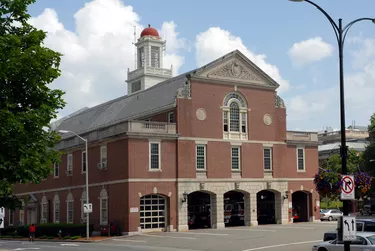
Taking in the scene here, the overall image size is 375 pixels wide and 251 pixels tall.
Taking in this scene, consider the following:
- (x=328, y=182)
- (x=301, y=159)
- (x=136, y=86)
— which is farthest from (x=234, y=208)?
(x=328, y=182)

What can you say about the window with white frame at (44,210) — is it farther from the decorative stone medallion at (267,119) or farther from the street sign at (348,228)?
the street sign at (348,228)

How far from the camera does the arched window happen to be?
57656mm

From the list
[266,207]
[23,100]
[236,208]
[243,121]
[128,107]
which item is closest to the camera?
[23,100]

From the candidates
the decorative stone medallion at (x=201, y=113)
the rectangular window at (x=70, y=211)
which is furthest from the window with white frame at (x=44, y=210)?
the decorative stone medallion at (x=201, y=113)

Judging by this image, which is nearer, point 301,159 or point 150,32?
point 301,159

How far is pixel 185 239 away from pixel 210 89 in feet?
56.7

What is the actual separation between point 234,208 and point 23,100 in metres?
38.7

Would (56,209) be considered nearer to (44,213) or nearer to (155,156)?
(44,213)

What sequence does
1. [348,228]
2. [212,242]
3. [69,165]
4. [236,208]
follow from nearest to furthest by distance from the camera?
[348,228] → [212,242] → [236,208] → [69,165]

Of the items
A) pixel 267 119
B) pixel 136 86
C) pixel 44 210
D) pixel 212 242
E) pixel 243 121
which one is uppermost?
pixel 136 86

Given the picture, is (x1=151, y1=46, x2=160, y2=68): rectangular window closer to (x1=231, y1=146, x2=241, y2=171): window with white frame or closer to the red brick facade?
the red brick facade

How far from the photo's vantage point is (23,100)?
2453 centimetres

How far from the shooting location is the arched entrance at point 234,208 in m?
59.5

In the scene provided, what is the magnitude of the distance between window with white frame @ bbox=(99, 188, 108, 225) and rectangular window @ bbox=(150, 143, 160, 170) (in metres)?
5.22
